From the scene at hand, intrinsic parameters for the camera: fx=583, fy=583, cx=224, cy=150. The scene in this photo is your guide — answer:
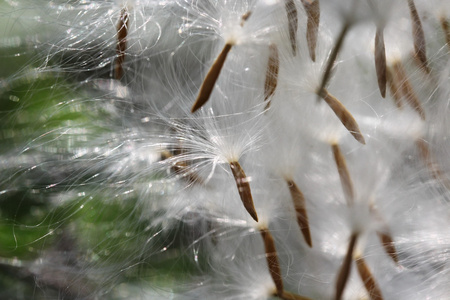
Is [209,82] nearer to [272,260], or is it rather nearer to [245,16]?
[245,16]

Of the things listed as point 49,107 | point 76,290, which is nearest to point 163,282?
point 76,290

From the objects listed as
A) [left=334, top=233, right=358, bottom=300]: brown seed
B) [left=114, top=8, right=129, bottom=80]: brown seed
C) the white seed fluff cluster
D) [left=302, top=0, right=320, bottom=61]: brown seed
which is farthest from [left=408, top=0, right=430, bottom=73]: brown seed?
[left=114, top=8, right=129, bottom=80]: brown seed

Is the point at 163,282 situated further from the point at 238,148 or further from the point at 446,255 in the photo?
the point at 446,255

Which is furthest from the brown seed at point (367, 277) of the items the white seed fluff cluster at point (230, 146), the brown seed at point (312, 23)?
→ the brown seed at point (312, 23)

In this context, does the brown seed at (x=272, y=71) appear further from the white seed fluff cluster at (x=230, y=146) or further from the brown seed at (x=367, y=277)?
the brown seed at (x=367, y=277)

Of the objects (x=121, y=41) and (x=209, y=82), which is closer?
(x=209, y=82)

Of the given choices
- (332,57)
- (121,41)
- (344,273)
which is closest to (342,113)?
(332,57)

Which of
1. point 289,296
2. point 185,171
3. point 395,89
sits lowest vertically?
point 289,296
